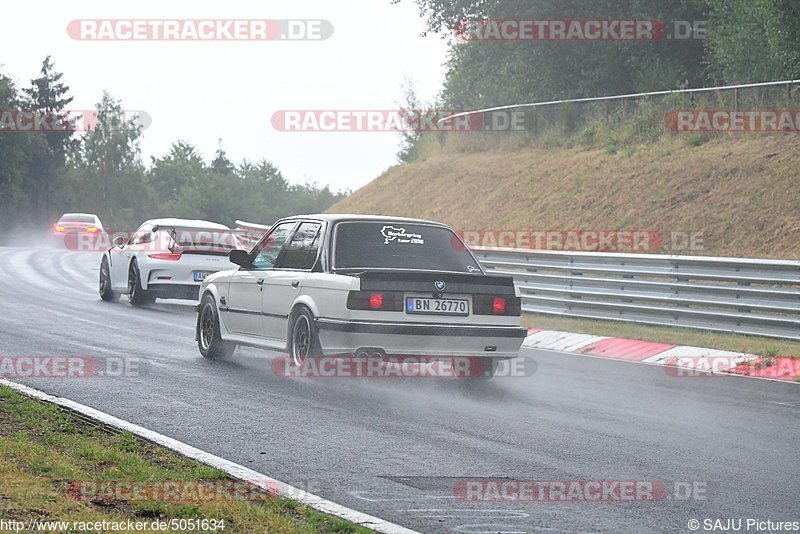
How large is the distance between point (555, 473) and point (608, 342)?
8.70 metres

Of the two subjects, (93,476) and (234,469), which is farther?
(234,469)

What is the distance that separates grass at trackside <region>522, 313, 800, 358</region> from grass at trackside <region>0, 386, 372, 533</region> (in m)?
8.55

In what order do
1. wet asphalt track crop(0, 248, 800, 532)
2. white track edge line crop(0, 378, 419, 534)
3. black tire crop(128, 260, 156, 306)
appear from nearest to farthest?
white track edge line crop(0, 378, 419, 534) → wet asphalt track crop(0, 248, 800, 532) → black tire crop(128, 260, 156, 306)

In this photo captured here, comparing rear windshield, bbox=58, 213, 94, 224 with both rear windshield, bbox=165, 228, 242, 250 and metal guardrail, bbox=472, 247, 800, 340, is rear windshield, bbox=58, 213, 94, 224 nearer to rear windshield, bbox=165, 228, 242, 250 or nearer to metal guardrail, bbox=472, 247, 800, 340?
rear windshield, bbox=165, 228, 242, 250

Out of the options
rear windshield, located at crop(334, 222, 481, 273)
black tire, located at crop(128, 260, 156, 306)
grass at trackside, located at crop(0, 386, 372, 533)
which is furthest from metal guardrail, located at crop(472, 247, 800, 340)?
grass at trackside, located at crop(0, 386, 372, 533)

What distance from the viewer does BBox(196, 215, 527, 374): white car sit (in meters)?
10.6

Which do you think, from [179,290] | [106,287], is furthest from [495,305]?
[106,287]

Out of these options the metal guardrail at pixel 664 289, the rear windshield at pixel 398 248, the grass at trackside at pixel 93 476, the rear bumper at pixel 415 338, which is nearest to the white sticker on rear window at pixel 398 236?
the rear windshield at pixel 398 248

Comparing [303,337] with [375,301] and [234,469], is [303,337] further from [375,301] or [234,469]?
[234,469]

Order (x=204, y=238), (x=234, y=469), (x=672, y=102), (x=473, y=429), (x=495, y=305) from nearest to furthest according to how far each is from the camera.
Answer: (x=234, y=469), (x=473, y=429), (x=495, y=305), (x=204, y=238), (x=672, y=102)

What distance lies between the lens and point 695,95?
28125 mm

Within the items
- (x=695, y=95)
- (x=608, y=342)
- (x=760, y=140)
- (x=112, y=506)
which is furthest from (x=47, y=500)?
(x=695, y=95)

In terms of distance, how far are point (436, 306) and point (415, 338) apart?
0.35 metres

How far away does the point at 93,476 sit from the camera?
635 cm
